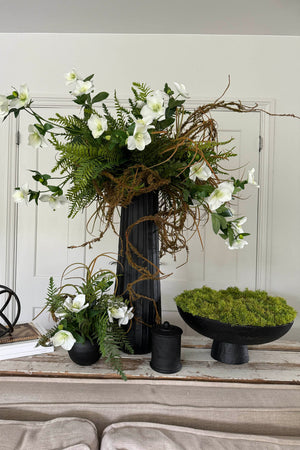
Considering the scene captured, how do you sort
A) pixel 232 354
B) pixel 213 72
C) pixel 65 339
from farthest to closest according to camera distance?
pixel 213 72 < pixel 232 354 < pixel 65 339

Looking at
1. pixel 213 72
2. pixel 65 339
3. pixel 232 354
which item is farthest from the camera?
pixel 213 72

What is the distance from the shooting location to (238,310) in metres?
0.81

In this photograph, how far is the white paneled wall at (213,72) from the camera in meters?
1.68

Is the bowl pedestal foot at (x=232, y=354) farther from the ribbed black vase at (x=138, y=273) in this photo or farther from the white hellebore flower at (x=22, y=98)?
the white hellebore flower at (x=22, y=98)

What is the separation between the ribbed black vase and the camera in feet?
2.89

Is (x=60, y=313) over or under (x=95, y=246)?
under

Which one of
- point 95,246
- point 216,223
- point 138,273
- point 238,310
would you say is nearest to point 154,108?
point 216,223

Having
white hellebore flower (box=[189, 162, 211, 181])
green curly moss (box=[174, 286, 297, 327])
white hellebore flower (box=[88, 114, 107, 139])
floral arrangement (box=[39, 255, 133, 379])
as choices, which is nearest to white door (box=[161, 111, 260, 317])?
green curly moss (box=[174, 286, 297, 327])

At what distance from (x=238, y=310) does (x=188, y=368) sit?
8.5 inches

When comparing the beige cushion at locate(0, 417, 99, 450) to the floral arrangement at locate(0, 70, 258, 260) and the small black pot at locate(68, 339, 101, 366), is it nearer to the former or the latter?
the small black pot at locate(68, 339, 101, 366)

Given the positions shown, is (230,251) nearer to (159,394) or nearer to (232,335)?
(232,335)

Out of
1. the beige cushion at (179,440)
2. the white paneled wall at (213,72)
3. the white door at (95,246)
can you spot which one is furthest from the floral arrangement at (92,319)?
the white paneled wall at (213,72)

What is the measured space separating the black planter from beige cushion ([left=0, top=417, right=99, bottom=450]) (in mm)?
365

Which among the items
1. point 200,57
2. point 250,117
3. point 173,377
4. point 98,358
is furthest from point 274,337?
point 200,57
